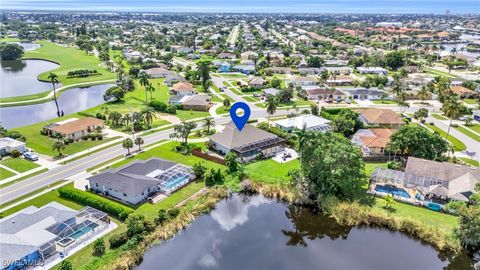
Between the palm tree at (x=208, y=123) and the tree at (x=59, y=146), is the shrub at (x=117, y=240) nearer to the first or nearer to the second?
the tree at (x=59, y=146)

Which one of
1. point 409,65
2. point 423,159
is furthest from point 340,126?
point 409,65

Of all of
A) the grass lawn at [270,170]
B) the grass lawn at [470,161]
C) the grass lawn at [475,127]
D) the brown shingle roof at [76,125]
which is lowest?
the grass lawn at [270,170]

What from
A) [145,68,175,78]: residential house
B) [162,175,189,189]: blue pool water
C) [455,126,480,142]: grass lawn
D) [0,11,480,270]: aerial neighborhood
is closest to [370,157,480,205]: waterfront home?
[0,11,480,270]: aerial neighborhood

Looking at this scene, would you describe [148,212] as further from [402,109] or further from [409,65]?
[409,65]

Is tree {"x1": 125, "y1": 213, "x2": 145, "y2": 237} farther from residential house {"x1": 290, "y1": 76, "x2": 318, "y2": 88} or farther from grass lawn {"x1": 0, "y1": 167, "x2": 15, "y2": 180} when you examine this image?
residential house {"x1": 290, "y1": 76, "x2": 318, "y2": 88}

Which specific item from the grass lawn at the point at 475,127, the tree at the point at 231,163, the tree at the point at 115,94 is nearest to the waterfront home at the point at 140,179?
the tree at the point at 231,163

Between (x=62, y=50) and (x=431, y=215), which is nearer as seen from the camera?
(x=431, y=215)

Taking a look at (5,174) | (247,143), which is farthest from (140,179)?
(5,174)
